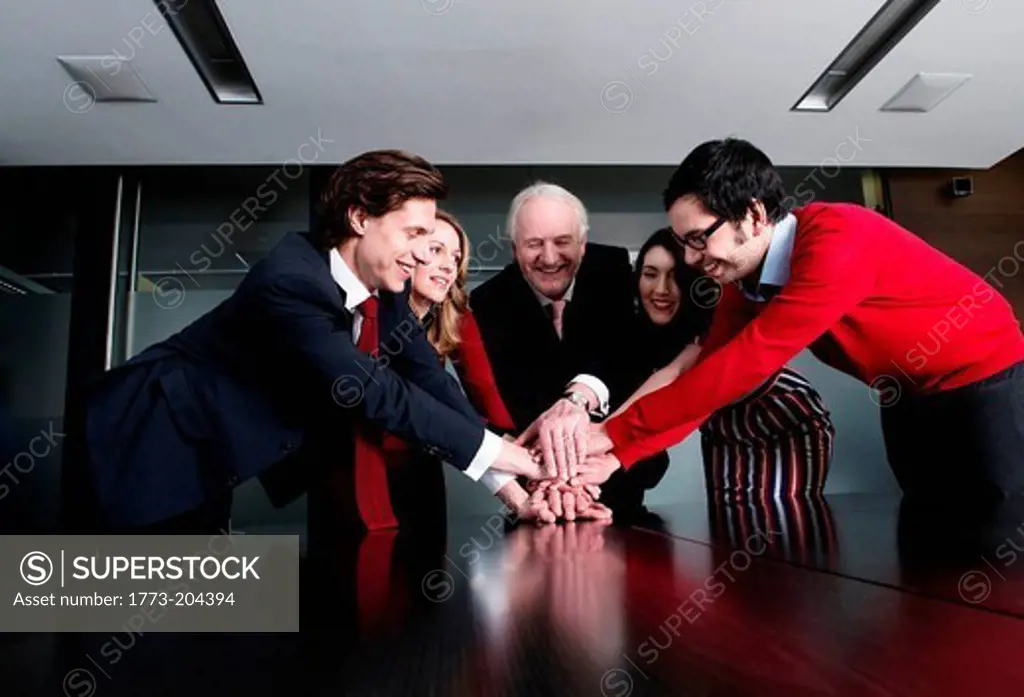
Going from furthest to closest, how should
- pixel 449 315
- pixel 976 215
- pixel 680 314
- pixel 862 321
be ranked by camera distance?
pixel 976 215
pixel 680 314
pixel 449 315
pixel 862 321

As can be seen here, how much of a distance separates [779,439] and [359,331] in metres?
1.10

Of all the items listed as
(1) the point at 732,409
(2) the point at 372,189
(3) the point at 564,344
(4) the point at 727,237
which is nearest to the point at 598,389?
(3) the point at 564,344

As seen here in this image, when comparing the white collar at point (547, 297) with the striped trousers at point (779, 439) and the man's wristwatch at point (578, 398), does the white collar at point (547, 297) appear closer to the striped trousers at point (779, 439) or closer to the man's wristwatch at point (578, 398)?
the man's wristwatch at point (578, 398)

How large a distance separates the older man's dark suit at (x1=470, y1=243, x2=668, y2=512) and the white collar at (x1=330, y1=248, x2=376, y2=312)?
720 millimetres

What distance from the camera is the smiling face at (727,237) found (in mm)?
1480

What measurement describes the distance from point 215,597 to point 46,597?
0.13 meters

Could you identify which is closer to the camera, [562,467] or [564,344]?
[562,467]

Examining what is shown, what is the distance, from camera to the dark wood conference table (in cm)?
29

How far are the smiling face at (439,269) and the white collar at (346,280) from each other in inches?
16.3

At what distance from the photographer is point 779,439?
1841mm

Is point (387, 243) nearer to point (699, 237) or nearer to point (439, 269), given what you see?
point (439, 269)

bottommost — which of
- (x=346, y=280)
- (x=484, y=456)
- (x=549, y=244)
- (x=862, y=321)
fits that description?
(x=484, y=456)

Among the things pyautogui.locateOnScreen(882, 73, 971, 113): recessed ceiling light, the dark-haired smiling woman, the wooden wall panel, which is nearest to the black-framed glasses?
the dark-haired smiling woman

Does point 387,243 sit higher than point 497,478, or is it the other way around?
point 387,243
